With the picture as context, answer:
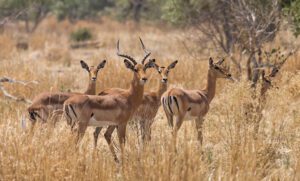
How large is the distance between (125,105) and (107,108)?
0.30 m

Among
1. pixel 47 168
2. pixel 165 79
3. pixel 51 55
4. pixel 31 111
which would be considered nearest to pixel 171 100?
pixel 165 79

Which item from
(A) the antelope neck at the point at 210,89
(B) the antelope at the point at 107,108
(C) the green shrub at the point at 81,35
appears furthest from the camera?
(C) the green shrub at the point at 81,35

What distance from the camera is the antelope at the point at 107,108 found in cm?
683

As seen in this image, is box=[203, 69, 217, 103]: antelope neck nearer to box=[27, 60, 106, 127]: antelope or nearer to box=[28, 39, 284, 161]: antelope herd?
box=[28, 39, 284, 161]: antelope herd

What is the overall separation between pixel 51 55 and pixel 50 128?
12.6m

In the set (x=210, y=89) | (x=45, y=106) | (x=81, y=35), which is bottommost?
(x=45, y=106)

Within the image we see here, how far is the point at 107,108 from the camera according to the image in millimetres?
7020

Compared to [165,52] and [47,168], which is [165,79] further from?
[165,52]

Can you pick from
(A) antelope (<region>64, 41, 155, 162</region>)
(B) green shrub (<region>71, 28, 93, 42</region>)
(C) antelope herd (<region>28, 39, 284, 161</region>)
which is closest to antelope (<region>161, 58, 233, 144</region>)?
(C) antelope herd (<region>28, 39, 284, 161</region>)

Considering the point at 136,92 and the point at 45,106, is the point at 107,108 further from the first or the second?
the point at 45,106

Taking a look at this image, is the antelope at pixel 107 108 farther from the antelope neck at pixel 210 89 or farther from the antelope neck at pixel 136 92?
the antelope neck at pixel 210 89

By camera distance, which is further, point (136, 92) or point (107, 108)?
point (136, 92)

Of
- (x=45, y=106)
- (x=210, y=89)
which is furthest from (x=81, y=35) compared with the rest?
(x=45, y=106)

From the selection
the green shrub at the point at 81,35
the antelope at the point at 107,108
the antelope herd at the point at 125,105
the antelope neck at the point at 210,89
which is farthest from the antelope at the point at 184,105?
the green shrub at the point at 81,35
